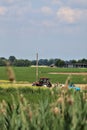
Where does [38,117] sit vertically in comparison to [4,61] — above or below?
below

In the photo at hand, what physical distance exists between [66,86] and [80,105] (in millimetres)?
419

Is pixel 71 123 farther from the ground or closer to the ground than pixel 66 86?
→ closer to the ground

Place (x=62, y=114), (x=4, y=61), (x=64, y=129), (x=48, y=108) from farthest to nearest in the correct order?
(x=48, y=108)
(x=62, y=114)
(x=64, y=129)
(x=4, y=61)

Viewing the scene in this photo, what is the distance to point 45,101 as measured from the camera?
16.2ft

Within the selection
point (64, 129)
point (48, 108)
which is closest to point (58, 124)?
point (64, 129)

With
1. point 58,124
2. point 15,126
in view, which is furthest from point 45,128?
point 15,126

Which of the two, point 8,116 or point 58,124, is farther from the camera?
point 8,116

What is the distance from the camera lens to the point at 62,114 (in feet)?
13.8

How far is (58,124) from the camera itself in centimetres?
401

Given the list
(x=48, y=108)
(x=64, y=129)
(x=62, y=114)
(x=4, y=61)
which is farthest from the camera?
(x=48, y=108)

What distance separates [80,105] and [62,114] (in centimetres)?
30

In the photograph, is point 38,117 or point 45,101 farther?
point 45,101

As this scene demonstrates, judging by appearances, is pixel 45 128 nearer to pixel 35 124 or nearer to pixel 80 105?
pixel 35 124

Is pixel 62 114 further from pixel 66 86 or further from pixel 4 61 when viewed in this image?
pixel 4 61
